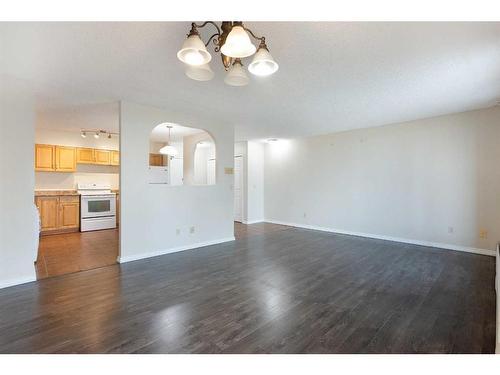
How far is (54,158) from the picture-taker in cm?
575

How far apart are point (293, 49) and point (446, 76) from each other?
1.88 metres

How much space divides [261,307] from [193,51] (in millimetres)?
2199

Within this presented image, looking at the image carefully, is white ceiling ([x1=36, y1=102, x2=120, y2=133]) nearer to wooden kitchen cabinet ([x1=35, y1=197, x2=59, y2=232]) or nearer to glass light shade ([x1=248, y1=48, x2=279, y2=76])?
wooden kitchen cabinet ([x1=35, y1=197, x2=59, y2=232])

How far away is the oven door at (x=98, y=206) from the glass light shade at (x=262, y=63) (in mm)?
5629

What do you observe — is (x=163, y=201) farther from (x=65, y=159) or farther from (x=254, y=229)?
(x=65, y=159)

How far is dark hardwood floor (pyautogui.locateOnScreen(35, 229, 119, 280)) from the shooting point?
135 inches

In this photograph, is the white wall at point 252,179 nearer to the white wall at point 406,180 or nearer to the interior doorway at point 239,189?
the interior doorway at point 239,189

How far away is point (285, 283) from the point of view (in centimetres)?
293

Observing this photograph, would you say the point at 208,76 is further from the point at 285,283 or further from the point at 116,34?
the point at 285,283

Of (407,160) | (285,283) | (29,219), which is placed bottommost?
(285,283)

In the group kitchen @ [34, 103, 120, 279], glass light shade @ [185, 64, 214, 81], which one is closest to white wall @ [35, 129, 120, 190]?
kitchen @ [34, 103, 120, 279]

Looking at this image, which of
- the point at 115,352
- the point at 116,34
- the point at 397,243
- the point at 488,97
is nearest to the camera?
the point at 115,352

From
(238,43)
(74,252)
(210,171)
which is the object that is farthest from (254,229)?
(238,43)

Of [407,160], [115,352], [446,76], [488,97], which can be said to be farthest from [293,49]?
[407,160]
